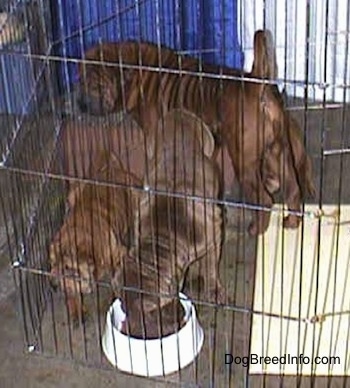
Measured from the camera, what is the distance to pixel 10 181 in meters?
2.10

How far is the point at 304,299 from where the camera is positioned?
185 cm

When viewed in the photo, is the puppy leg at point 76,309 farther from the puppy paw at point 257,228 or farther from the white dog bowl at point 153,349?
the puppy paw at point 257,228

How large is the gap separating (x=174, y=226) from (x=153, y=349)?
0.79 feet

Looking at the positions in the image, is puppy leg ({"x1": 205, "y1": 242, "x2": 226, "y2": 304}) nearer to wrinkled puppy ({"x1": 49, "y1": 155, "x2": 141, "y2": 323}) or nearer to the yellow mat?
the yellow mat

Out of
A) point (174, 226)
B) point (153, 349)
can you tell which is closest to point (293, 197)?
point (174, 226)

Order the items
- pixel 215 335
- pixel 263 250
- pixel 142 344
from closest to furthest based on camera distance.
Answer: pixel 142 344
pixel 215 335
pixel 263 250

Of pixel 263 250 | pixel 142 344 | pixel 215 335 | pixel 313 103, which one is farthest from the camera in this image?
pixel 313 103

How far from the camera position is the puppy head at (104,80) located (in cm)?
198

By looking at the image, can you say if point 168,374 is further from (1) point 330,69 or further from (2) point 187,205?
(1) point 330,69

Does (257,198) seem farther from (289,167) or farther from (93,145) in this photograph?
(93,145)

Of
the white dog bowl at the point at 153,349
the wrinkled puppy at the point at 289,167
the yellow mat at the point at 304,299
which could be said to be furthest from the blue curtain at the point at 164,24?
the white dog bowl at the point at 153,349

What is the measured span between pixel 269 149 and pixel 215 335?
47cm

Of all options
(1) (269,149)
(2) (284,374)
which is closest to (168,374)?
(2) (284,374)

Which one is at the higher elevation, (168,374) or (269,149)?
(269,149)
